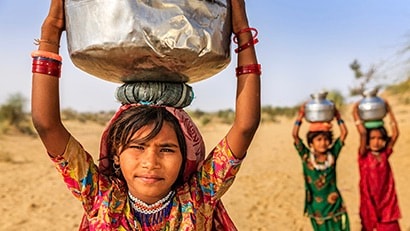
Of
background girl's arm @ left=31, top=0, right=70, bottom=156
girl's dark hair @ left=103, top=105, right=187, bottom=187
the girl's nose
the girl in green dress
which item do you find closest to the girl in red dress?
the girl in green dress

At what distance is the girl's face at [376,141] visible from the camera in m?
6.24

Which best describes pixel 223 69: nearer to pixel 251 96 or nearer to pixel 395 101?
pixel 251 96

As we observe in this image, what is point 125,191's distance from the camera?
2139 mm

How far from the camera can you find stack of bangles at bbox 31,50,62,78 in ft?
6.32

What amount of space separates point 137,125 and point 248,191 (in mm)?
8563

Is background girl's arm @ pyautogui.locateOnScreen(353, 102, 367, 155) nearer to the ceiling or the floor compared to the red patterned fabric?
nearer to the ceiling

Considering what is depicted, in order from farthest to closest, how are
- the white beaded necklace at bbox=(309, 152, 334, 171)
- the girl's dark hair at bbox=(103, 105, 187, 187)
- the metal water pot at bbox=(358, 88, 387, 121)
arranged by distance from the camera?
the metal water pot at bbox=(358, 88, 387, 121)
the white beaded necklace at bbox=(309, 152, 334, 171)
the girl's dark hair at bbox=(103, 105, 187, 187)

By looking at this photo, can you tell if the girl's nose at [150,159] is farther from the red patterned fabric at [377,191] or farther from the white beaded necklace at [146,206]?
the red patterned fabric at [377,191]

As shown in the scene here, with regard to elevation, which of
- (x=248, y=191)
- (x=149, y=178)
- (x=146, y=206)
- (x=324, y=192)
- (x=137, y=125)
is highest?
(x=137, y=125)

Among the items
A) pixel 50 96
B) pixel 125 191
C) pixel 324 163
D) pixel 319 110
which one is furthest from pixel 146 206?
pixel 319 110

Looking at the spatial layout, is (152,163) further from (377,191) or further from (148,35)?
(377,191)

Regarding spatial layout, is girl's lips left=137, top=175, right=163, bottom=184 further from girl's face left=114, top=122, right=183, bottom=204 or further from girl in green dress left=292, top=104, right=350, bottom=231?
girl in green dress left=292, top=104, right=350, bottom=231

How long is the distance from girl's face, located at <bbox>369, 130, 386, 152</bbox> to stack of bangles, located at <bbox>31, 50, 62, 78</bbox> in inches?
193

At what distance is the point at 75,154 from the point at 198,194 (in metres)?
0.46
